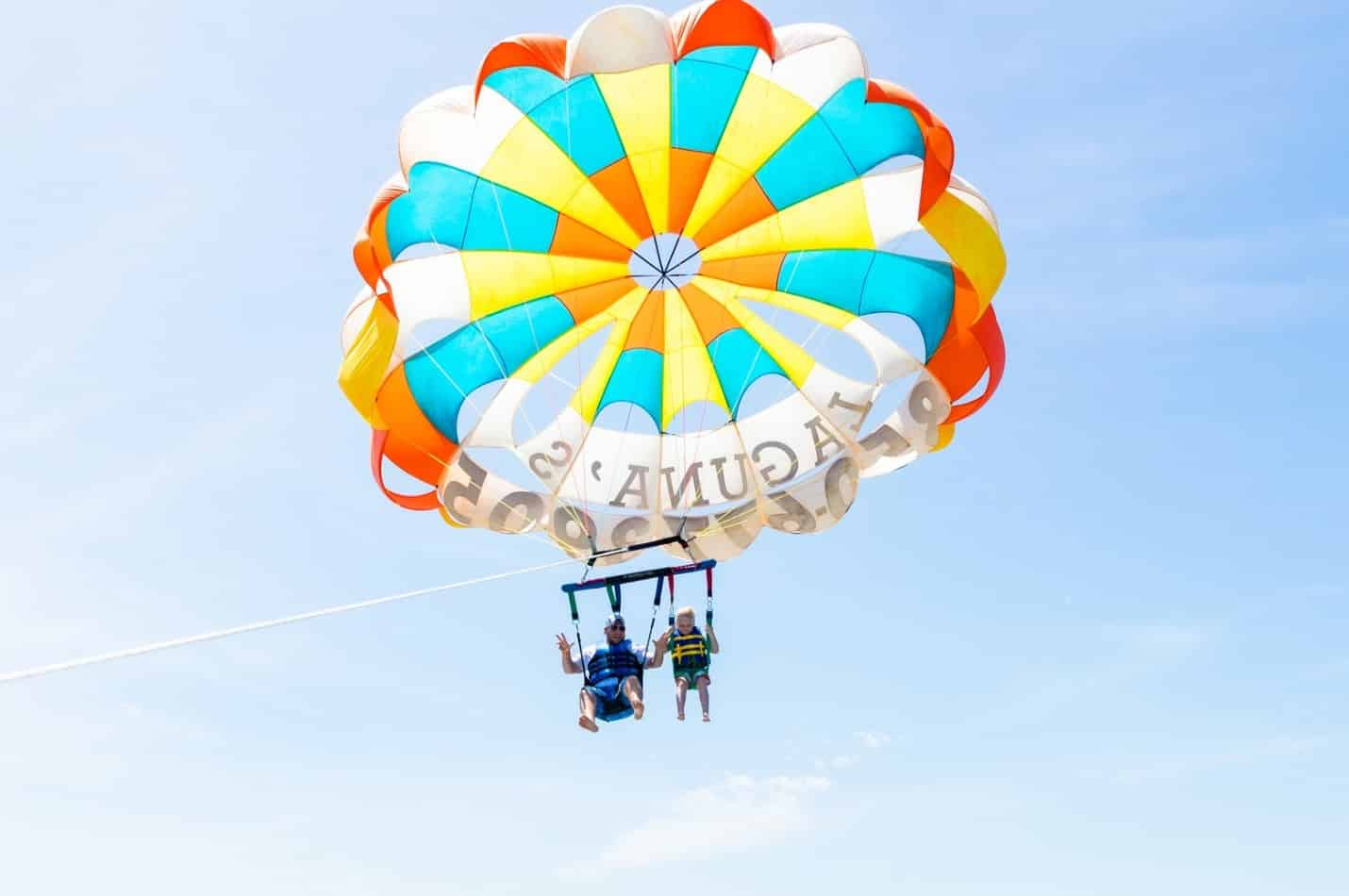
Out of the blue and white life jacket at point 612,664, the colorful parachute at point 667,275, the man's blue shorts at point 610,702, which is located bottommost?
the man's blue shorts at point 610,702

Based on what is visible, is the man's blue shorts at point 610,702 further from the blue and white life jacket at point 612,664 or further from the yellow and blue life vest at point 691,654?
the yellow and blue life vest at point 691,654

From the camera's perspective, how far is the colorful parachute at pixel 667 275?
12.2 meters

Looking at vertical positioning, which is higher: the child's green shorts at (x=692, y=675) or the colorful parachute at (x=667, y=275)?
the colorful parachute at (x=667, y=275)

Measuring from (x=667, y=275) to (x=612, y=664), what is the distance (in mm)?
3418

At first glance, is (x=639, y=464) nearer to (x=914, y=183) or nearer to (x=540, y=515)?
(x=540, y=515)

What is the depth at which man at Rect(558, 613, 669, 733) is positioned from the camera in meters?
12.0

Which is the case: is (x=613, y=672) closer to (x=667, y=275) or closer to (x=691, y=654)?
(x=691, y=654)

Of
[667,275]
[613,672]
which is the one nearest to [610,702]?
[613,672]

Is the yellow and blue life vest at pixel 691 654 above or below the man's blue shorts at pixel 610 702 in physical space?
above

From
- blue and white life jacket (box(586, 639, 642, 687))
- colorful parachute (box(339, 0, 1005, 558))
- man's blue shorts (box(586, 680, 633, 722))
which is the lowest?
man's blue shorts (box(586, 680, 633, 722))

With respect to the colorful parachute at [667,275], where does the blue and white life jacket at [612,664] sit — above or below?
below

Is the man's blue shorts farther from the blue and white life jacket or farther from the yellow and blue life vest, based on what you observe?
the yellow and blue life vest

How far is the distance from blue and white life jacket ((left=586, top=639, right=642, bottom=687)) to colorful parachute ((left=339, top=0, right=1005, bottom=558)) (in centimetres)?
139

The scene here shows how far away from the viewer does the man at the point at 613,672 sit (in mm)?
12039
